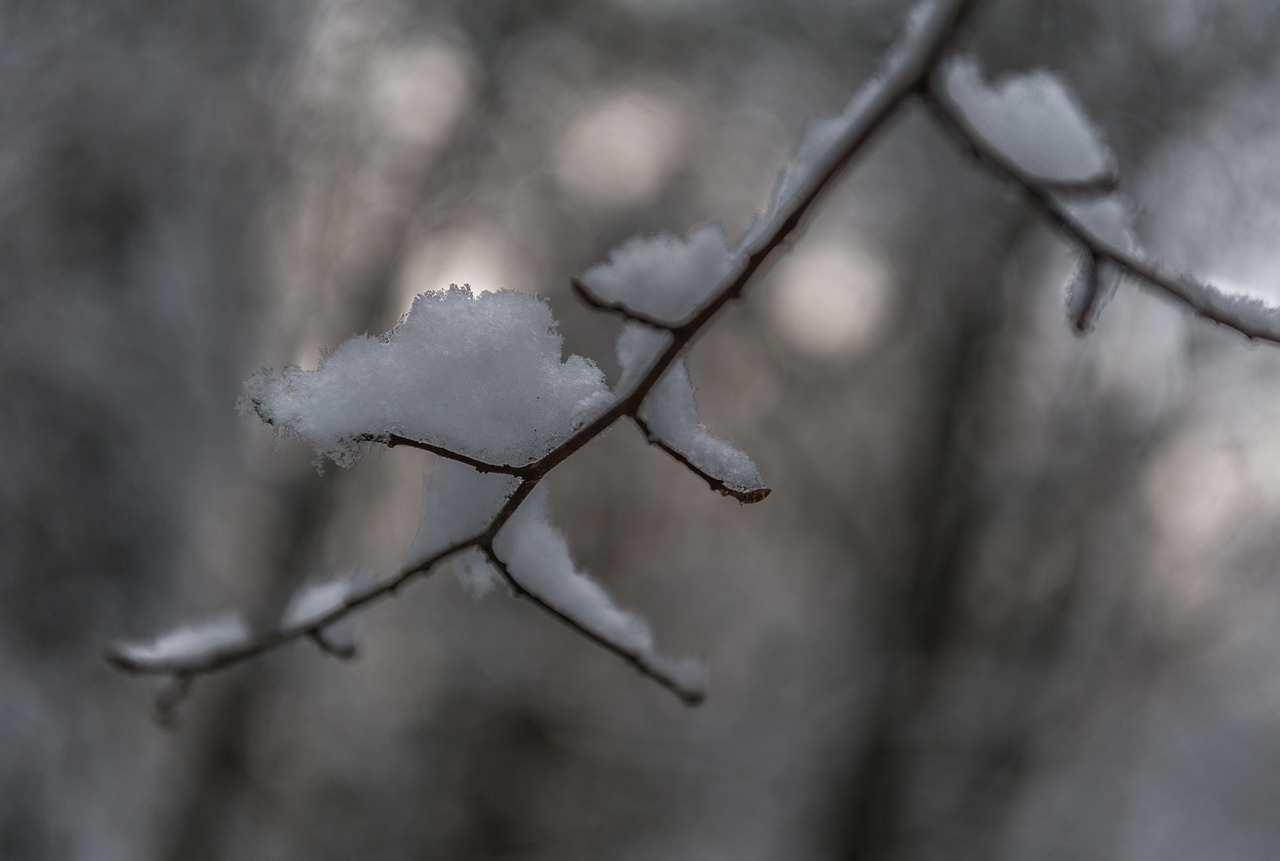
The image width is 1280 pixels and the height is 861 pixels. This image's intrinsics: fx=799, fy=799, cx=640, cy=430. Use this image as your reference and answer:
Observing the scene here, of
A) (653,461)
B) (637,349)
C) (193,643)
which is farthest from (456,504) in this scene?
(653,461)

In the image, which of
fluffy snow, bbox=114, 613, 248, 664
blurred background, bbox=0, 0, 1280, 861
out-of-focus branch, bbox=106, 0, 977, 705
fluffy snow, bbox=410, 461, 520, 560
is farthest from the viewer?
blurred background, bbox=0, 0, 1280, 861

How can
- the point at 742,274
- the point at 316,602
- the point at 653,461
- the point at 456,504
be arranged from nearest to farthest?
the point at 742,274 < the point at 456,504 < the point at 316,602 < the point at 653,461

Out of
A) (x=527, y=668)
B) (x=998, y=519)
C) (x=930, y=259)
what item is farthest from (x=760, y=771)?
(x=930, y=259)

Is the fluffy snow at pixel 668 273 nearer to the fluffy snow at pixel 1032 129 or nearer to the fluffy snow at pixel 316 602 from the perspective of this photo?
the fluffy snow at pixel 1032 129

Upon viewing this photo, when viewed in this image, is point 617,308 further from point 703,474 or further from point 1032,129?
point 1032,129

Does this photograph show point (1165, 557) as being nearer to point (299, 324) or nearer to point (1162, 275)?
point (1162, 275)

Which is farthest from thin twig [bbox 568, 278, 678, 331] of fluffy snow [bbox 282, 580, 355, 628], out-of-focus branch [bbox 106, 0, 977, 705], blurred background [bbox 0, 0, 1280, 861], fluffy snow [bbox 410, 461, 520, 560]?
blurred background [bbox 0, 0, 1280, 861]

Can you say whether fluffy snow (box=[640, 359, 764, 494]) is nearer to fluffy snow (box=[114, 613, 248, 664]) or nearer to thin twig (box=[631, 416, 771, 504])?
thin twig (box=[631, 416, 771, 504])
